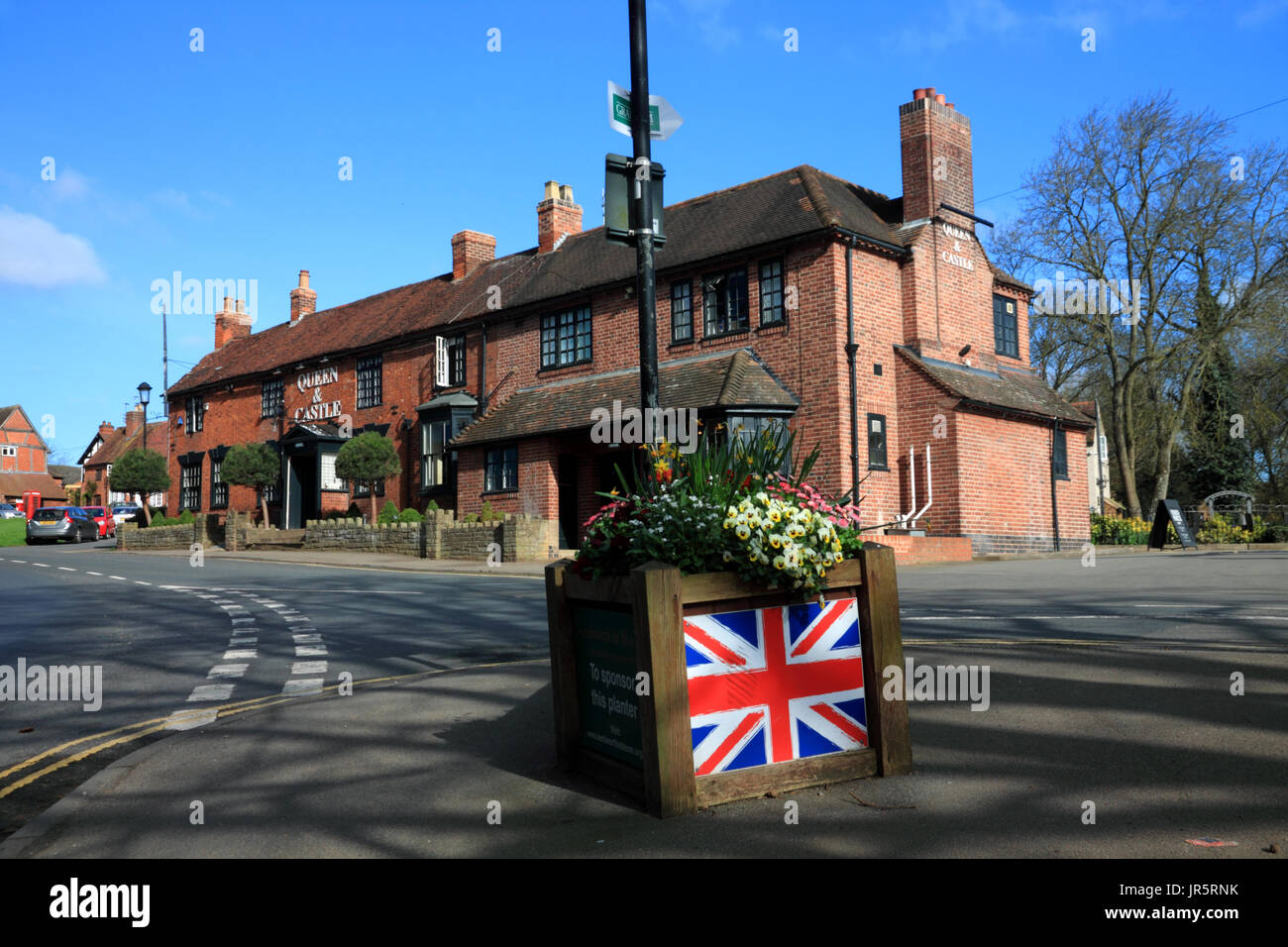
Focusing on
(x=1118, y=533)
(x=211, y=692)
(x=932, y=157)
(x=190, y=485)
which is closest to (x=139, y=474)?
(x=190, y=485)

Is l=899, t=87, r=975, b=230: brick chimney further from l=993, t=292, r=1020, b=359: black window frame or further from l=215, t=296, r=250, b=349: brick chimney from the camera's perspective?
l=215, t=296, r=250, b=349: brick chimney

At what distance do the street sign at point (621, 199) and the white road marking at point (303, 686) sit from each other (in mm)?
4298

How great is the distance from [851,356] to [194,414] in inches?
1323

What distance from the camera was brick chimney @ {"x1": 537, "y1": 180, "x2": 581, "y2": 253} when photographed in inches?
1313

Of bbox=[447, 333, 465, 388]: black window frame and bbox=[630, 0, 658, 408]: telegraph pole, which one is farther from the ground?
bbox=[447, 333, 465, 388]: black window frame

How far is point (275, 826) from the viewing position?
4.41 m

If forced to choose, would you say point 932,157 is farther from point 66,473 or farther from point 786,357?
point 66,473

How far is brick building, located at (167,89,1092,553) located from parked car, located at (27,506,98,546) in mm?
17149

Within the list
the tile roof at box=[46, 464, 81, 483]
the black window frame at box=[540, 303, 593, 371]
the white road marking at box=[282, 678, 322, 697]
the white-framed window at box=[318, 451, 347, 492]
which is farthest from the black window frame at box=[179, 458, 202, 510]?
the tile roof at box=[46, 464, 81, 483]

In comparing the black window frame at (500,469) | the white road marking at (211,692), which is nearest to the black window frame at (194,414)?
the black window frame at (500,469)

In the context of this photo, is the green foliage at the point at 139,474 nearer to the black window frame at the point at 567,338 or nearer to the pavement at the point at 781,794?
the black window frame at the point at 567,338

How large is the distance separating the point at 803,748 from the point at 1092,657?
10.6ft

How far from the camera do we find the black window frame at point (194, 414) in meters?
44.7

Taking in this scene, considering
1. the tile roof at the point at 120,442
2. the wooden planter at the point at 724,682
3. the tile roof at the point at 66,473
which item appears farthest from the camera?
the tile roof at the point at 66,473
